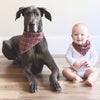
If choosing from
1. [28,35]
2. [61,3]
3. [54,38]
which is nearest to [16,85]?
[28,35]

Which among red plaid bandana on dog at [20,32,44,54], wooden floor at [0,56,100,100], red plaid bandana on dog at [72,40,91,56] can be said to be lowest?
wooden floor at [0,56,100,100]

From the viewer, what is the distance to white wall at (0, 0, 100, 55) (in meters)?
2.48

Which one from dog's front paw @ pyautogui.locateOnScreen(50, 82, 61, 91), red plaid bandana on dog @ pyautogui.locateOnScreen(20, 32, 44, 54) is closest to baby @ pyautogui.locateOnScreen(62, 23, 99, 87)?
dog's front paw @ pyautogui.locateOnScreen(50, 82, 61, 91)

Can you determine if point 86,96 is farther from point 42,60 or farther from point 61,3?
point 61,3

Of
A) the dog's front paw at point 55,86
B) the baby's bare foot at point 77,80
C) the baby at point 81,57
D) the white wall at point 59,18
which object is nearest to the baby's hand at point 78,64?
the baby at point 81,57

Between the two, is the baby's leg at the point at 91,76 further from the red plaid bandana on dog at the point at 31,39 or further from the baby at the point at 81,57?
the red plaid bandana on dog at the point at 31,39

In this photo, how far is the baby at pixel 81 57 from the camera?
1765 millimetres

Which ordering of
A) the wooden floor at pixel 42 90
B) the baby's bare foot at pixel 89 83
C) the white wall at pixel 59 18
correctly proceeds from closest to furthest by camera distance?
the wooden floor at pixel 42 90
the baby's bare foot at pixel 89 83
the white wall at pixel 59 18

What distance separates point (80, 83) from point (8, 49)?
0.92 metres

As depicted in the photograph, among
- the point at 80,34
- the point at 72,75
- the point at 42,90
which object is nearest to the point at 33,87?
the point at 42,90

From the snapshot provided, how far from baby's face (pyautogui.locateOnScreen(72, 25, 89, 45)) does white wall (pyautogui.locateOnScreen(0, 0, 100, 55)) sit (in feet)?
2.60

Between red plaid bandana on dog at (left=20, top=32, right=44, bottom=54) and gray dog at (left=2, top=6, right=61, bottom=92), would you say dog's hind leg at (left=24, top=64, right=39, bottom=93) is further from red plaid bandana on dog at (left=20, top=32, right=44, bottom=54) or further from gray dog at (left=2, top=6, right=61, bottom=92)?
red plaid bandana on dog at (left=20, top=32, right=44, bottom=54)

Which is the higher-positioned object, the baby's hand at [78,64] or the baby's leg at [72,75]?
the baby's hand at [78,64]

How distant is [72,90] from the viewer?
1622 mm
